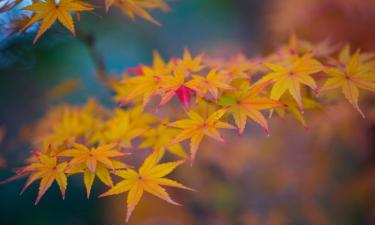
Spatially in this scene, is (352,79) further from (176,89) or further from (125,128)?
(125,128)

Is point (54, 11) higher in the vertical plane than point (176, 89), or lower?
higher

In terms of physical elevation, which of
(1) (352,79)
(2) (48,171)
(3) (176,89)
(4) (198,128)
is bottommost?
(2) (48,171)

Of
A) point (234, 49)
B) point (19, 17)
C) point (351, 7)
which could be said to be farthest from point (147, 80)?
point (234, 49)

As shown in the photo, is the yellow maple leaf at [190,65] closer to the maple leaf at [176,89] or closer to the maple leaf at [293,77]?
the maple leaf at [176,89]

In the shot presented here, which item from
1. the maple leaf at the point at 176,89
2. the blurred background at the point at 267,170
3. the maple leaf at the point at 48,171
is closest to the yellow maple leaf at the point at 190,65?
the maple leaf at the point at 176,89

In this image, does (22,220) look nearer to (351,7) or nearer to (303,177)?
(303,177)

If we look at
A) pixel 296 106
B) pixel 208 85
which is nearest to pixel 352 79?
pixel 296 106
